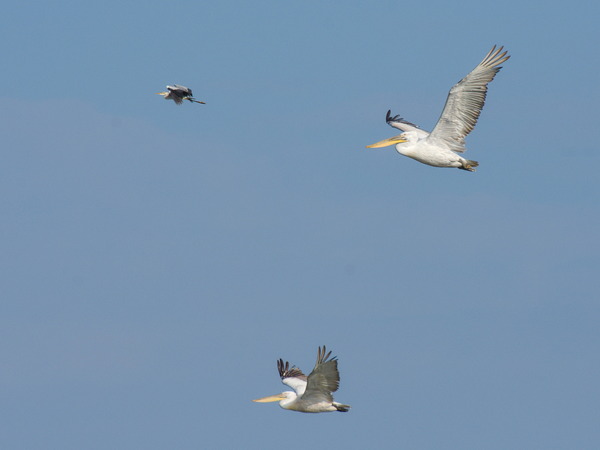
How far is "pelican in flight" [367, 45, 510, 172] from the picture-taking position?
20547 mm

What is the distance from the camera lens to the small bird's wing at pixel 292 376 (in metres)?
21.2

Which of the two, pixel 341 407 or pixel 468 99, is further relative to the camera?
pixel 468 99

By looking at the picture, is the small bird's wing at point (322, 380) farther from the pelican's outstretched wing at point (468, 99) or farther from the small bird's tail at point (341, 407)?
the pelican's outstretched wing at point (468, 99)

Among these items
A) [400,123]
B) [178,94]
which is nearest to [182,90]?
[178,94]

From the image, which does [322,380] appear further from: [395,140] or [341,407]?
[395,140]

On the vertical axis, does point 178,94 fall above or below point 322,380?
above

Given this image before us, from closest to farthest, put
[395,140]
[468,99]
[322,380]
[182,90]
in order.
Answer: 1. [322,380]
2. [468,99]
3. [395,140]
4. [182,90]

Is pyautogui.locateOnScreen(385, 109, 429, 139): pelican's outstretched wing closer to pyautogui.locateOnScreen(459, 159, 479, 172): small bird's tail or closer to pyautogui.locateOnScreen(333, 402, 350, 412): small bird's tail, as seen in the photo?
pyautogui.locateOnScreen(459, 159, 479, 172): small bird's tail

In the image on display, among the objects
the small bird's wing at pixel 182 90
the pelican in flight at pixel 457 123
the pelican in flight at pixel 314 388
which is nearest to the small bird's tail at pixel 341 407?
the pelican in flight at pixel 314 388

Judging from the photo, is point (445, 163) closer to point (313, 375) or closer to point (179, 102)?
point (313, 375)

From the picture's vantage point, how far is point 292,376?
71.9ft

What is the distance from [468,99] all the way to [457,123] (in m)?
0.48

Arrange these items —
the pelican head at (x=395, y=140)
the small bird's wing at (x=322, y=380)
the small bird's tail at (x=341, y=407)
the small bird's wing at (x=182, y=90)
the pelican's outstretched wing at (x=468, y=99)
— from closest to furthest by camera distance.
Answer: the small bird's wing at (x=322, y=380), the small bird's tail at (x=341, y=407), the pelican's outstretched wing at (x=468, y=99), the pelican head at (x=395, y=140), the small bird's wing at (x=182, y=90)

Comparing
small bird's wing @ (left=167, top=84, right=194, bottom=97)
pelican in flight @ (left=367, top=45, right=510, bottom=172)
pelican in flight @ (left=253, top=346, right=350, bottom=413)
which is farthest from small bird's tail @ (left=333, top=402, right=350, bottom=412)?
small bird's wing @ (left=167, top=84, right=194, bottom=97)
